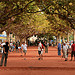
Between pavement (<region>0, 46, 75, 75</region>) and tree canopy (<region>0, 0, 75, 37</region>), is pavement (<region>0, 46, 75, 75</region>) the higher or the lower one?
the lower one

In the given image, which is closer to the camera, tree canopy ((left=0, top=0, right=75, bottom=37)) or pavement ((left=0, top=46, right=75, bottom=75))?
pavement ((left=0, top=46, right=75, bottom=75))

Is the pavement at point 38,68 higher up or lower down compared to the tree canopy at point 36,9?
lower down

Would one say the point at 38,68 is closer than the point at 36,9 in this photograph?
Yes

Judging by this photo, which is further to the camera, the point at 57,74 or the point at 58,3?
the point at 58,3

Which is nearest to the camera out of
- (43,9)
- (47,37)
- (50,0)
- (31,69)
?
(31,69)

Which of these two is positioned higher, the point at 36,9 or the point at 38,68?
the point at 36,9

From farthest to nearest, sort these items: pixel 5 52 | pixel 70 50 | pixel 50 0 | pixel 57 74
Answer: pixel 70 50, pixel 50 0, pixel 5 52, pixel 57 74

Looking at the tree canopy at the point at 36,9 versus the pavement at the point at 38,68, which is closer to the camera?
the pavement at the point at 38,68

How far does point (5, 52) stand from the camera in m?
16.3

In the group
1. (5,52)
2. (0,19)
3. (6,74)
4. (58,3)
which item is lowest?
(6,74)

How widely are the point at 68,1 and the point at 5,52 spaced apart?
5657 mm

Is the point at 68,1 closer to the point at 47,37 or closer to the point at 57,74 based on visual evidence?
the point at 57,74

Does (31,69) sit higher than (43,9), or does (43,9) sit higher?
(43,9)

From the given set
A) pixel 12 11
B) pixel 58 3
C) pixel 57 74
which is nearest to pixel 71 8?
pixel 58 3
